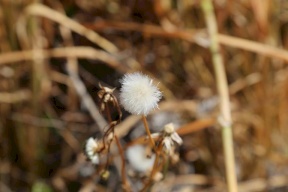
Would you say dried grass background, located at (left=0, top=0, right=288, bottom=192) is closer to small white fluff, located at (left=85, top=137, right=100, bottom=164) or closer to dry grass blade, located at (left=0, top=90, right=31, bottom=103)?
dry grass blade, located at (left=0, top=90, right=31, bottom=103)

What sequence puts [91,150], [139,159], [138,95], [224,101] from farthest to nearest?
[139,159]
[224,101]
[91,150]
[138,95]

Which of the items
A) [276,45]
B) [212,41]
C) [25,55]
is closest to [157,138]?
[212,41]

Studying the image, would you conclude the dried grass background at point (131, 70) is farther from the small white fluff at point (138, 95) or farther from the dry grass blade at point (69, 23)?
the small white fluff at point (138, 95)

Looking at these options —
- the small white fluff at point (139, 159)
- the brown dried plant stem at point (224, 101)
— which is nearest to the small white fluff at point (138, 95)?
the brown dried plant stem at point (224, 101)

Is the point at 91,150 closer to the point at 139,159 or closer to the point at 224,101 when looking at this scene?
the point at 224,101

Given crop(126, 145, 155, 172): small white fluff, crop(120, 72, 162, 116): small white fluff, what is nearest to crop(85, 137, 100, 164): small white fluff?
crop(120, 72, 162, 116): small white fluff

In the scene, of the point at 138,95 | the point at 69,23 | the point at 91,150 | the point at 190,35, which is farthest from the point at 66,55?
the point at 138,95
